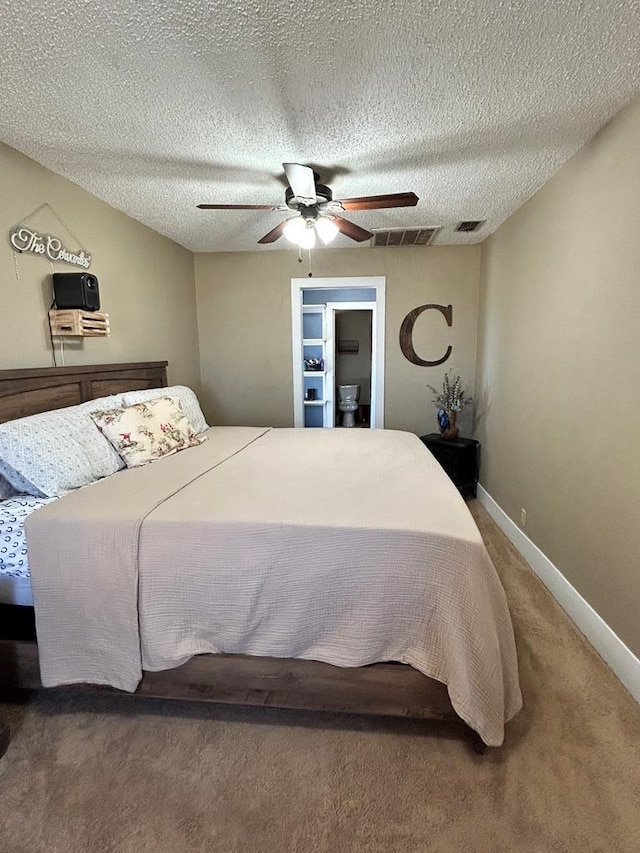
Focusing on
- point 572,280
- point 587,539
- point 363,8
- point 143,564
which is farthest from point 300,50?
point 587,539

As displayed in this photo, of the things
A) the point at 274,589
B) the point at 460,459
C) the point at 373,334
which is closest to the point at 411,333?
the point at 373,334

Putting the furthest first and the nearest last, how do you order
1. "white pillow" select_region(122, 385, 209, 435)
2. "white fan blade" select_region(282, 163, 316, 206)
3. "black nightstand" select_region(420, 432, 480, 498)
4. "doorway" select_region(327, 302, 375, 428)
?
"doorway" select_region(327, 302, 375, 428)
"black nightstand" select_region(420, 432, 480, 498)
"white pillow" select_region(122, 385, 209, 435)
"white fan blade" select_region(282, 163, 316, 206)

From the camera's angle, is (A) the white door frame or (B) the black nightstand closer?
(B) the black nightstand

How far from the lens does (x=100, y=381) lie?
8.59 ft

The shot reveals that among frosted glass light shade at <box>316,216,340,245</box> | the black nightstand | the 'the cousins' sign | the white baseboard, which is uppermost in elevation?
frosted glass light shade at <box>316,216,340,245</box>

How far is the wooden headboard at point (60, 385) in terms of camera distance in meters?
1.98

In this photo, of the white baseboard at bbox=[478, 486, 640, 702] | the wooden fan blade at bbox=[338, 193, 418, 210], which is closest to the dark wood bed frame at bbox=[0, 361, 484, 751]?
the white baseboard at bbox=[478, 486, 640, 702]

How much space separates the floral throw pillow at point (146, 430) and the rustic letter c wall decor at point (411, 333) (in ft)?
7.98

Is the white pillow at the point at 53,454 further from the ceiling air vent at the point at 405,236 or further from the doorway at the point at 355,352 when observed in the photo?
the doorway at the point at 355,352

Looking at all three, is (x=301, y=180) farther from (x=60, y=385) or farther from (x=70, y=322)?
(x=60, y=385)

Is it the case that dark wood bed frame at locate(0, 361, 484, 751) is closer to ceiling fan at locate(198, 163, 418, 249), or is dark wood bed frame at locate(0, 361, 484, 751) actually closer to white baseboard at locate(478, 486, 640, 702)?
white baseboard at locate(478, 486, 640, 702)

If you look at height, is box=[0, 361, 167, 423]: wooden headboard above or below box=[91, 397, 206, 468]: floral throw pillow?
above

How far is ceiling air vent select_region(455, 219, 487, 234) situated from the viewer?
3287 millimetres

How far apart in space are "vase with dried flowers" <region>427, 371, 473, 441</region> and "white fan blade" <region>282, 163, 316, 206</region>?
2.36m
